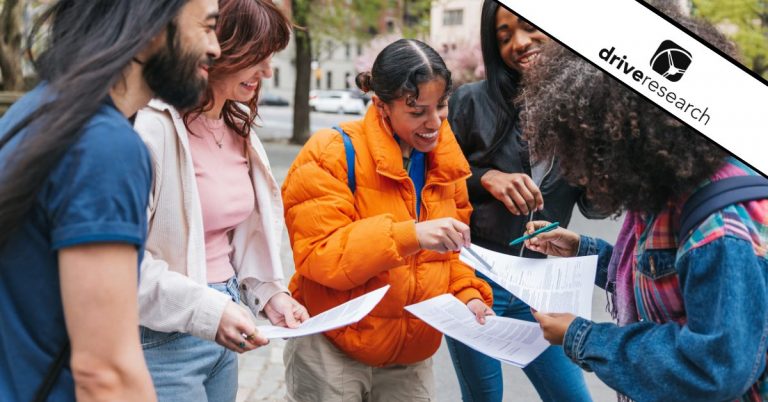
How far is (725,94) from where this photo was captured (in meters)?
1.89

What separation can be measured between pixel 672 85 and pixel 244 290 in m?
1.32

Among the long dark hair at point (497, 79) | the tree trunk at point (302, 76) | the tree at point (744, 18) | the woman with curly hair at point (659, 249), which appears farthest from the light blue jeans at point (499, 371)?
the tree at point (744, 18)

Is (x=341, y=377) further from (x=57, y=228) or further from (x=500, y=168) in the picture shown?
(x=57, y=228)

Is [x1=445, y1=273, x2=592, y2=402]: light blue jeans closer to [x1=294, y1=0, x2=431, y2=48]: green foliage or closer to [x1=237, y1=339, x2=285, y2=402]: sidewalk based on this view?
[x1=237, y1=339, x2=285, y2=402]: sidewalk

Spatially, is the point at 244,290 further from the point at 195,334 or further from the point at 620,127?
the point at 620,127

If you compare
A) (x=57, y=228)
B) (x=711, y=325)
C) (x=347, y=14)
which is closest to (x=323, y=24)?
(x=347, y=14)

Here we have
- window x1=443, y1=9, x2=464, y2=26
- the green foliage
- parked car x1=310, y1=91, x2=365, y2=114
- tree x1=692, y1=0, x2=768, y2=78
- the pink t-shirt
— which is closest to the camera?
the pink t-shirt

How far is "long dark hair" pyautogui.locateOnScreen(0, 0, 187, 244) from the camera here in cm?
118

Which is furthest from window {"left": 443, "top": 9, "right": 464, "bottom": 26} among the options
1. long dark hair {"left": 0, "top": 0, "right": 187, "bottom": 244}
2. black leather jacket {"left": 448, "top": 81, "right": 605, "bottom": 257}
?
long dark hair {"left": 0, "top": 0, "right": 187, "bottom": 244}

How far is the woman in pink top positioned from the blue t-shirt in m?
0.57

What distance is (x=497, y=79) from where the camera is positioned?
2.76 m

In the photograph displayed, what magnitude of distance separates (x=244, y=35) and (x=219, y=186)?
0.41 m

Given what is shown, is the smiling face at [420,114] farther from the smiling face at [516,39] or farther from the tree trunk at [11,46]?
the tree trunk at [11,46]

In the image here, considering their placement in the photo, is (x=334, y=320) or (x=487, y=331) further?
(x=487, y=331)
